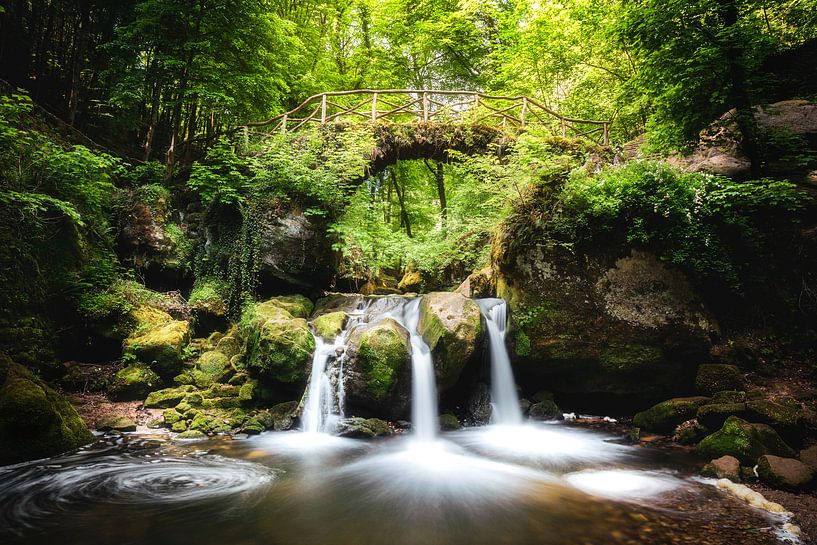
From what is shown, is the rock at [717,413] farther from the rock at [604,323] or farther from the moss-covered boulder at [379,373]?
the moss-covered boulder at [379,373]

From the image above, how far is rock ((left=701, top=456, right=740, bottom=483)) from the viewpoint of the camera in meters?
4.78

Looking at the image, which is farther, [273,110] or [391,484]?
[273,110]

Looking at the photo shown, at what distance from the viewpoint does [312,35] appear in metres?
16.6

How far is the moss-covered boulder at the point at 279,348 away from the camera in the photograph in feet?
24.4

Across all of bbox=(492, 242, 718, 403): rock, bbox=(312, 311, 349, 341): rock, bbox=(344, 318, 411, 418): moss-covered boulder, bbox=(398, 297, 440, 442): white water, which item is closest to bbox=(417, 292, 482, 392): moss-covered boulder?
bbox=(398, 297, 440, 442): white water

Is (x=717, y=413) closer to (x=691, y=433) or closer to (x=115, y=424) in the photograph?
(x=691, y=433)

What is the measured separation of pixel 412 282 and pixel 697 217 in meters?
9.54

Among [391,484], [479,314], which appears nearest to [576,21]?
[479,314]

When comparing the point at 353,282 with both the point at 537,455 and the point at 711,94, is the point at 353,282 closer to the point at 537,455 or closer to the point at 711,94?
the point at 537,455

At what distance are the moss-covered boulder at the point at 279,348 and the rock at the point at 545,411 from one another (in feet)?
15.7

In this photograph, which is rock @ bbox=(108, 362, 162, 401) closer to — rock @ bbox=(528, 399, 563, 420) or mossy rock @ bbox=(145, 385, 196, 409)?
mossy rock @ bbox=(145, 385, 196, 409)

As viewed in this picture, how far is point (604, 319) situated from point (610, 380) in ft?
4.07

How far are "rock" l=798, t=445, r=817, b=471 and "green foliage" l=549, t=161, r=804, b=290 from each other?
3332 millimetres

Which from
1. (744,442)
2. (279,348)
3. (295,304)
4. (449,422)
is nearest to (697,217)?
(744,442)
